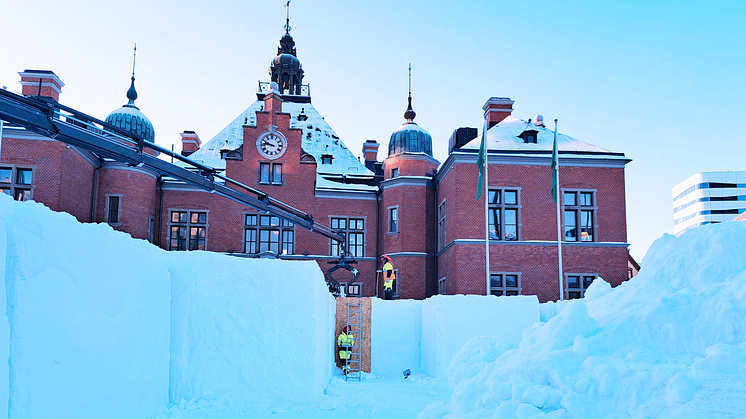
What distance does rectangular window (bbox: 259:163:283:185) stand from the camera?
99.3ft

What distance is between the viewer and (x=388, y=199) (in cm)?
3042

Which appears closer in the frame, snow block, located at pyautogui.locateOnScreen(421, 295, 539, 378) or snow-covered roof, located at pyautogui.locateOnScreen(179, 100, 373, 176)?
snow block, located at pyautogui.locateOnScreen(421, 295, 539, 378)

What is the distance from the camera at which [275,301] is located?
1192cm

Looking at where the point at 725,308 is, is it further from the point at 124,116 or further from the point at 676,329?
the point at 124,116

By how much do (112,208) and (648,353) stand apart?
2620cm

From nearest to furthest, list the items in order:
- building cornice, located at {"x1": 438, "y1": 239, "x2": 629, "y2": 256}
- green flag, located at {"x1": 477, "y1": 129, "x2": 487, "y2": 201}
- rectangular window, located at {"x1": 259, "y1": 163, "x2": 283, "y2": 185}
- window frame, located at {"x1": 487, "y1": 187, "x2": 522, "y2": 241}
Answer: green flag, located at {"x1": 477, "y1": 129, "x2": 487, "y2": 201} < building cornice, located at {"x1": 438, "y1": 239, "x2": 629, "y2": 256} < window frame, located at {"x1": 487, "y1": 187, "x2": 522, "y2": 241} < rectangular window, located at {"x1": 259, "y1": 163, "x2": 283, "y2": 185}

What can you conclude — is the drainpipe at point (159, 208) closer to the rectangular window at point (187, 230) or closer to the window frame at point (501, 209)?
the rectangular window at point (187, 230)

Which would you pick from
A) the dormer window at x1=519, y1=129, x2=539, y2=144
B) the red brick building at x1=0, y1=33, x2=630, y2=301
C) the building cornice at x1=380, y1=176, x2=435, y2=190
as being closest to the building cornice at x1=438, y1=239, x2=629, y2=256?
the red brick building at x1=0, y1=33, x2=630, y2=301

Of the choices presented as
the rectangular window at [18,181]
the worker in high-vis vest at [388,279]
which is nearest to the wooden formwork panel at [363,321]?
the worker in high-vis vest at [388,279]

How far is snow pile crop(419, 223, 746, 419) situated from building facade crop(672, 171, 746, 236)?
88.7m

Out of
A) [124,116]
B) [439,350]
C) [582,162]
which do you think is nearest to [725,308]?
[439,350]

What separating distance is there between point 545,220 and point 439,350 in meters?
10.3

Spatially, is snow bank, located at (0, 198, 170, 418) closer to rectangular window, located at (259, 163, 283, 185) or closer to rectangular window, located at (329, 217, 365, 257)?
rectangular window, located at (259, 163, 283, 185)

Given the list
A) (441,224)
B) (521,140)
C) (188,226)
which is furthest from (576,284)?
(188,226)
